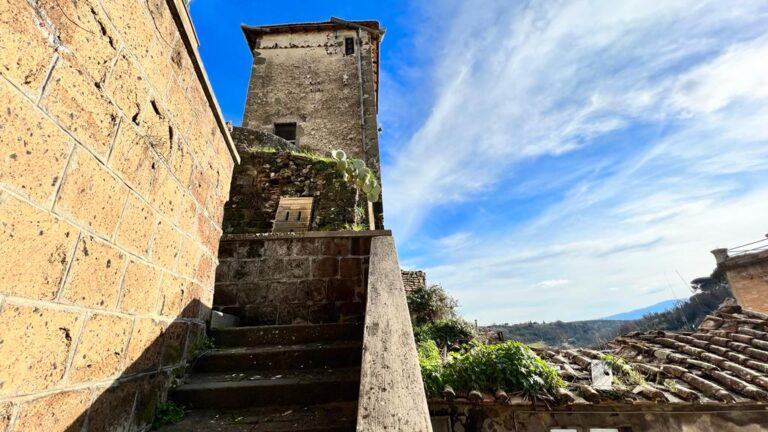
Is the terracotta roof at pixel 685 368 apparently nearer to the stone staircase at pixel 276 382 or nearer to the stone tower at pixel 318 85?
the stone staircase at pixel 276 382

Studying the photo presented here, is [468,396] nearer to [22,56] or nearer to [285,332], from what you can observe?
[285,332]

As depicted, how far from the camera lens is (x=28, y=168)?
104cm

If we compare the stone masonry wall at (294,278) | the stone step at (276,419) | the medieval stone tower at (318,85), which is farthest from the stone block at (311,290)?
the medieval stone tower at (318,85)

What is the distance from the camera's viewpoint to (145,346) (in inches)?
70.0

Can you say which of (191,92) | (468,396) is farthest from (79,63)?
(468,396)

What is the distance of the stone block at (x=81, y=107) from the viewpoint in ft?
3.74

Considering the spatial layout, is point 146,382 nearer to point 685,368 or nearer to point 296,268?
point 296,268

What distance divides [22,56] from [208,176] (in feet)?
5.00

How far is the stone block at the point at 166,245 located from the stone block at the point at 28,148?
2.46ft

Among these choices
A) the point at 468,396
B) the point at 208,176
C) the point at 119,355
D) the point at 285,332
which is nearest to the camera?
the point at 119,355

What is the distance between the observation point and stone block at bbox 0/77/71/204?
0.95 metres

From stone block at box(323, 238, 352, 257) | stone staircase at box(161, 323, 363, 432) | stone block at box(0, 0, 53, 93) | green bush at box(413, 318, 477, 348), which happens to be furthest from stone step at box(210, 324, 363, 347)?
green bush at box(413, 318, 477, 348)

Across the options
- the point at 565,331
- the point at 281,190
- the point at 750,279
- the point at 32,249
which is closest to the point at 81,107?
the point at 32,249

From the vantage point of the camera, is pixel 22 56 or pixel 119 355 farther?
pixel 119 355
